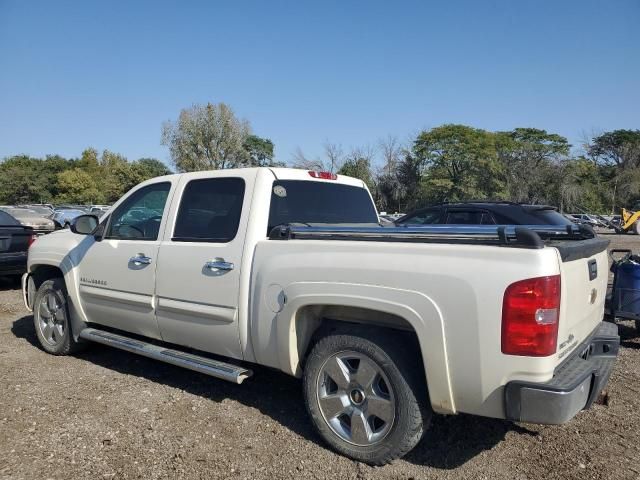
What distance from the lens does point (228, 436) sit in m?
3.51

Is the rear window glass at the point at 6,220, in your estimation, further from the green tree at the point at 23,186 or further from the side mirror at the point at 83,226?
the green tree at the point at 23,186

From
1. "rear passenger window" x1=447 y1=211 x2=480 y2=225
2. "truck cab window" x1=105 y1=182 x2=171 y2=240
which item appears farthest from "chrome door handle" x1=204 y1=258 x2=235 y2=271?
"rear passenger window" x1=447 y1=211 x2=480 y2=225

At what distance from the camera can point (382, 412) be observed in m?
3.01

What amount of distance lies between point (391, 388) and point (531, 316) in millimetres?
911

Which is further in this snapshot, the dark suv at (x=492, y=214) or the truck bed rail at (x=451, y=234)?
the dark suv at (x=492, y=214)

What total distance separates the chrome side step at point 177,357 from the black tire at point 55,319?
0.37 meters

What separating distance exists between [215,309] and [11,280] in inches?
360

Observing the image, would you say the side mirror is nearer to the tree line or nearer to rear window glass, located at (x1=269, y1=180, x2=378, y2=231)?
rear window glass, located at (x1=269, y1=180, x2=378, y2=231)

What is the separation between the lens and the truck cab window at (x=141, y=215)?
4422 millimetres

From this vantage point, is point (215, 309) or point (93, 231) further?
point (93, 231)

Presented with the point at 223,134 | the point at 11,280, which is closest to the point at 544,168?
the point at 223,134

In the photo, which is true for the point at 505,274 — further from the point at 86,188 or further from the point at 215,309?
the point at 86,188

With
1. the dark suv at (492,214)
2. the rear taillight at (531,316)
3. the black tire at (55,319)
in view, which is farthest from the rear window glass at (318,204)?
the dark suv at (492,214)

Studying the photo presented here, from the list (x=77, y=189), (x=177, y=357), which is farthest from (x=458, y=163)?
(x=177, y=357)
